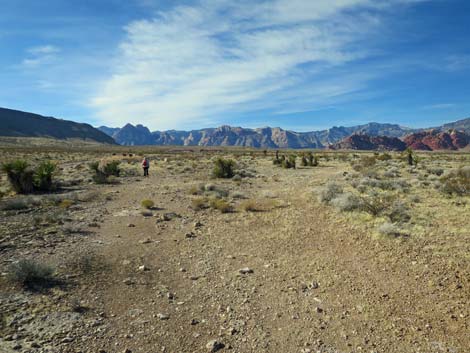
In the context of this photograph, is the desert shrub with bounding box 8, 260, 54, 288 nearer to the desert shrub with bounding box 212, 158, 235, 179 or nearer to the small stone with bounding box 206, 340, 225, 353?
the small stone with bounding box 206, 340, 225, 353

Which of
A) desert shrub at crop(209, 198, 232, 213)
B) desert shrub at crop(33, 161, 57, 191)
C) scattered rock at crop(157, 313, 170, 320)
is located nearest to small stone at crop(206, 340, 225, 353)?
scattered rock at crop(157, 313, 170, 320)

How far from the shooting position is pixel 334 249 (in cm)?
883

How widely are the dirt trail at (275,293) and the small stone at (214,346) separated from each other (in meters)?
0.07

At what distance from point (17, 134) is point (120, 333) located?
755 ft

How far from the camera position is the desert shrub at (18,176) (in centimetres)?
1822

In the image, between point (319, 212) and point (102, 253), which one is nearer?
point (102, 253)

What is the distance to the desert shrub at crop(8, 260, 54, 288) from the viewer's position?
6613mm

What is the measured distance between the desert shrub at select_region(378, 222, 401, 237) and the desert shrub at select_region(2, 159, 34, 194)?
19270 mm

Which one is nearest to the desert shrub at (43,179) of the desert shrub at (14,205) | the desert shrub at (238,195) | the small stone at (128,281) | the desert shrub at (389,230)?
A: the desert shrub at (14,205)

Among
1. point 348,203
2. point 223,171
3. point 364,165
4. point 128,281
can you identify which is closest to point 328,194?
point 348,203

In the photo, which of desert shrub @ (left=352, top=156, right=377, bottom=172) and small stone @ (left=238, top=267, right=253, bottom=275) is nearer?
small stone @ (left=238, top=267, right=253, bottom=275)

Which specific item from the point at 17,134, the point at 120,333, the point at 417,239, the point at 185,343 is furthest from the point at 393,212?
the point at 17,134

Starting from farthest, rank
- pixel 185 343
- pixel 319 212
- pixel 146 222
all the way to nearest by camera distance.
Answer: pixel 319 212 < pixel 146 222 < pixel 185 343

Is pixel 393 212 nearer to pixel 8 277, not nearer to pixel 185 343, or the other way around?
pixel 185 343
